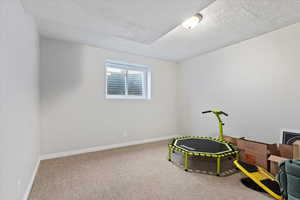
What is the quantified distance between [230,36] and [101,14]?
7.61 ft

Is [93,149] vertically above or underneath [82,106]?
underneath

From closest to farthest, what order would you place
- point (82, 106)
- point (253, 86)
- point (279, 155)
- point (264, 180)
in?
point (264, 180) → point (279, 155) → point (253, 86) → point (82, 106)

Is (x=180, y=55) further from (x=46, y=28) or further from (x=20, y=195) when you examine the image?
(x=20, y=195)

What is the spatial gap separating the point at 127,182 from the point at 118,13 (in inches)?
88.8

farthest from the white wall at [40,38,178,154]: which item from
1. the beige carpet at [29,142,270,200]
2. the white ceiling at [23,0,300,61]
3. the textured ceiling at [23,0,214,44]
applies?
the textured ceiling at [23,0,214,44]

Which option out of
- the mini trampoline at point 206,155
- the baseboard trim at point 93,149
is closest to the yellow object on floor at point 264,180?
the mini trampoline at point 206,155

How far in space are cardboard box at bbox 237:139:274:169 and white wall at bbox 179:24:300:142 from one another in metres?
0.53

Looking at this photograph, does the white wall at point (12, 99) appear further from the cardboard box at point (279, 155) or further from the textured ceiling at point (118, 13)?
the cardboard box at point (279, 155)

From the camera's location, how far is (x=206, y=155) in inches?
83.4

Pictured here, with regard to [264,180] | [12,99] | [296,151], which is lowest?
[264,180]

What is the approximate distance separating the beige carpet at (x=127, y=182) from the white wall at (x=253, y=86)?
1156 millimetres

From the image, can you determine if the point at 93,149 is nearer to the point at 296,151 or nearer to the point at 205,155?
the point at 205,155

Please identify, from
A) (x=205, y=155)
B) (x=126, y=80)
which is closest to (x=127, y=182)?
(x=205, y=155)

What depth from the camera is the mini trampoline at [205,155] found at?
2137mm
